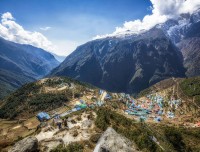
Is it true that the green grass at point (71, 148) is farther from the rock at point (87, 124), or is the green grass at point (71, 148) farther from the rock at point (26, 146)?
the rock at point (87, 124)

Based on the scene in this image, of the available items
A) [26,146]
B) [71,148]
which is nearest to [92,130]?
[71,148]

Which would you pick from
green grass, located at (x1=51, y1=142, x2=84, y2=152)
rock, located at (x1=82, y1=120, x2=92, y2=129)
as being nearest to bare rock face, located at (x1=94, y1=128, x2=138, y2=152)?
green grass, located at (x1=51, y1=142, x2=84, y2=152)

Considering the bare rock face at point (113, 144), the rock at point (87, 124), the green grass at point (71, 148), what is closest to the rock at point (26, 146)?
the green grass at point (71, 148)

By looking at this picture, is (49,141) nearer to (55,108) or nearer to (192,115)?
(55,108)

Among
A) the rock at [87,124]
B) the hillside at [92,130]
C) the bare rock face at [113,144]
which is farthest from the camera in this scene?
the rock at [87,124]

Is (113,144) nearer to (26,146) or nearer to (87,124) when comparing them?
(26,146)

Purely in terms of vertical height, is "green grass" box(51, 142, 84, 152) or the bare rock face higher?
the bare rock face

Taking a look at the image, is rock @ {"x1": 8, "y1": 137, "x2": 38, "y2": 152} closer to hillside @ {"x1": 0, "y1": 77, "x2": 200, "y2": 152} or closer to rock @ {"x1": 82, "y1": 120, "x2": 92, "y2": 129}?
hillside @ {"x1": 0, "y1": 77, "x2": 200, "y2": 152}

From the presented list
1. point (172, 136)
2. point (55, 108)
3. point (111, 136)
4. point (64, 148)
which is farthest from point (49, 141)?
point (55, 108)
